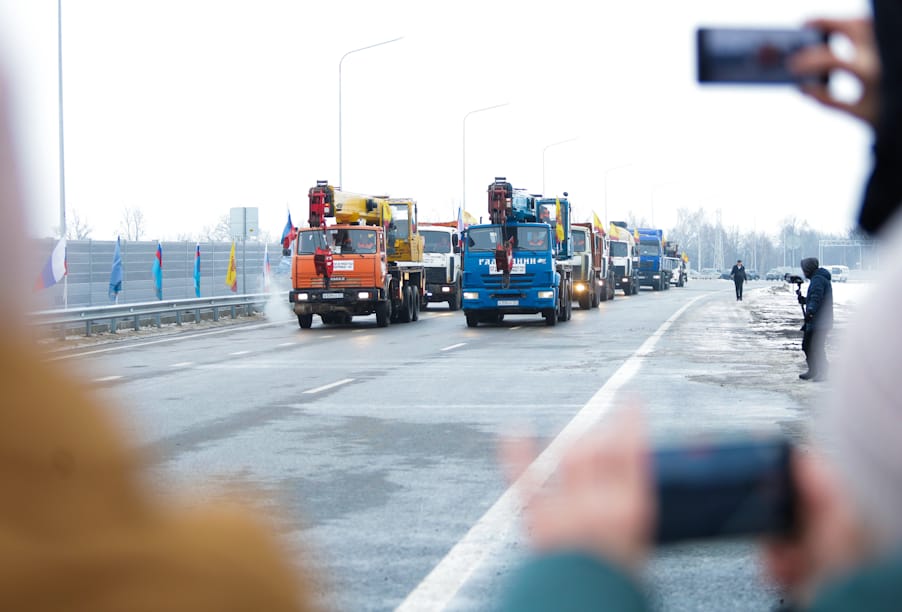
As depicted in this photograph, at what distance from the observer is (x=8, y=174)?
2.90ft

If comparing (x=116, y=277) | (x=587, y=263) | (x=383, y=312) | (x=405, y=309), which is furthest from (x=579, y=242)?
(x=116, y=277)

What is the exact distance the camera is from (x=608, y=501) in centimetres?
88

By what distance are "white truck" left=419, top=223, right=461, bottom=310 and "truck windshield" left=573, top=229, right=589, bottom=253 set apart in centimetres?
528

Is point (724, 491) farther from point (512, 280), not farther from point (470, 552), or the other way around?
point (512, 280)

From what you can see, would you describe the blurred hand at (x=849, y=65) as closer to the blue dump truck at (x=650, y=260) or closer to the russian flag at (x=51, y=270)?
the russian flag at (x=51, y=270)

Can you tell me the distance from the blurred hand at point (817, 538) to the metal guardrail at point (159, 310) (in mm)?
22882

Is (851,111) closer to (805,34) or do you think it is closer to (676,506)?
(805,34)

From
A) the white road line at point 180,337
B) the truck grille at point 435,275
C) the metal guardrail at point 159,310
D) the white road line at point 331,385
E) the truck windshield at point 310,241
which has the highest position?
the truck windshield at point 310,241

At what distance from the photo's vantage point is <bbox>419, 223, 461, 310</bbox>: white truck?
46031 millimetres

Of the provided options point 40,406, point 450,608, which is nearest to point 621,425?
point 40,406

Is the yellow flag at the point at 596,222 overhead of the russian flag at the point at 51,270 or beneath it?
overhead

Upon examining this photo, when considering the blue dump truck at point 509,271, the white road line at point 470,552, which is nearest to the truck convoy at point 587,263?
the blue dump truck at point 509,271

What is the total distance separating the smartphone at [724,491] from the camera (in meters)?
0.88

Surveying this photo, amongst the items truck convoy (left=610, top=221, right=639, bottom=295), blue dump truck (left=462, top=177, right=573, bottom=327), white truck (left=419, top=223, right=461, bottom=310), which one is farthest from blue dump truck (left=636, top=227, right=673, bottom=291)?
blue dump truck (left=462, top=177, right=573, bottom=327)
